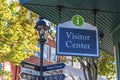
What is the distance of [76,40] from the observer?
746 cm

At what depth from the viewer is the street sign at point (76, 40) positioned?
7.32 meters

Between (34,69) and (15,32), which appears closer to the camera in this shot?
(34,69)

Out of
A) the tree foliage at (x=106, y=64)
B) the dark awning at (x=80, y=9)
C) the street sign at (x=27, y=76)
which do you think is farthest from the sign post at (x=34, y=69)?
the tree foliage at (x=106, y=64)

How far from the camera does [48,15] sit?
9.09 meters

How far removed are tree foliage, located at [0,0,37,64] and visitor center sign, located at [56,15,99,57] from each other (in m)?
11.0

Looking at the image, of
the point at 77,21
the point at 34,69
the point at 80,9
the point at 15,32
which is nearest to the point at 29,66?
the point at 34,69

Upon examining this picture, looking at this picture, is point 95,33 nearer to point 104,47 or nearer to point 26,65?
point 26,65

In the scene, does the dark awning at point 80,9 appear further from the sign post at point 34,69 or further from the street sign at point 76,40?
the sign post at point 34,69

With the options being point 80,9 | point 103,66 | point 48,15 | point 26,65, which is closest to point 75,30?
point 80,9

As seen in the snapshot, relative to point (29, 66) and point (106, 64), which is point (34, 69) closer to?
point (29, 66)

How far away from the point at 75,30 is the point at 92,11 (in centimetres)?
112

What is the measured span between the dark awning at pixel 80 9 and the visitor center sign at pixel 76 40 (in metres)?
0.61

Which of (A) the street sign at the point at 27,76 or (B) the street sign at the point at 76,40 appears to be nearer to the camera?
(B) the street sign at the point at 76,40

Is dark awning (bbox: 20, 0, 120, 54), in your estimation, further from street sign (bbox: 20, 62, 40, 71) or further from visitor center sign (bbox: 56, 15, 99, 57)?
street sign (bbox: 20, 62, 40, 71)
